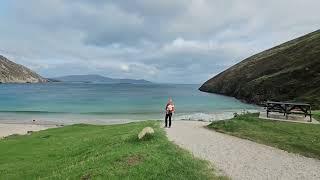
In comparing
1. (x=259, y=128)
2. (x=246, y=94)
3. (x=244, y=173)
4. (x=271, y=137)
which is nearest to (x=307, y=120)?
(x=259, y=128)

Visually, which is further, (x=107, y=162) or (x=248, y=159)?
(x=248, y=159)

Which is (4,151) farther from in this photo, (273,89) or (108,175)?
(273,89)

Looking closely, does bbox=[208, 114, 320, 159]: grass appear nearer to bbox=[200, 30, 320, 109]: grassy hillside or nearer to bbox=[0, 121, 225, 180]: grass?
bbox=[0, 121, 225, 180]: grass

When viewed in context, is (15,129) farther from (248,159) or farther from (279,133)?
(248,159)

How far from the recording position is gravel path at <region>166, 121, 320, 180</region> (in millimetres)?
20797

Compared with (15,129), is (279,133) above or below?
above

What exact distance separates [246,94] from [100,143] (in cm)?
11316

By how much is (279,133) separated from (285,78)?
90.4 m

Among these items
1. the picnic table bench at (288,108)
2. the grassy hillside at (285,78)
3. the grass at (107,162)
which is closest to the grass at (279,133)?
the picnic table bench at (288,108)

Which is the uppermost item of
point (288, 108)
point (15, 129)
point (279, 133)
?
point (288, 108)

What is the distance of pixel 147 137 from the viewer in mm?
30562

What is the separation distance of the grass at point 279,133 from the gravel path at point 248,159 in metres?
1.18

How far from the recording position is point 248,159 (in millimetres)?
24609

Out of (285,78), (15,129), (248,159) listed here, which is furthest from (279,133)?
(285,78)
